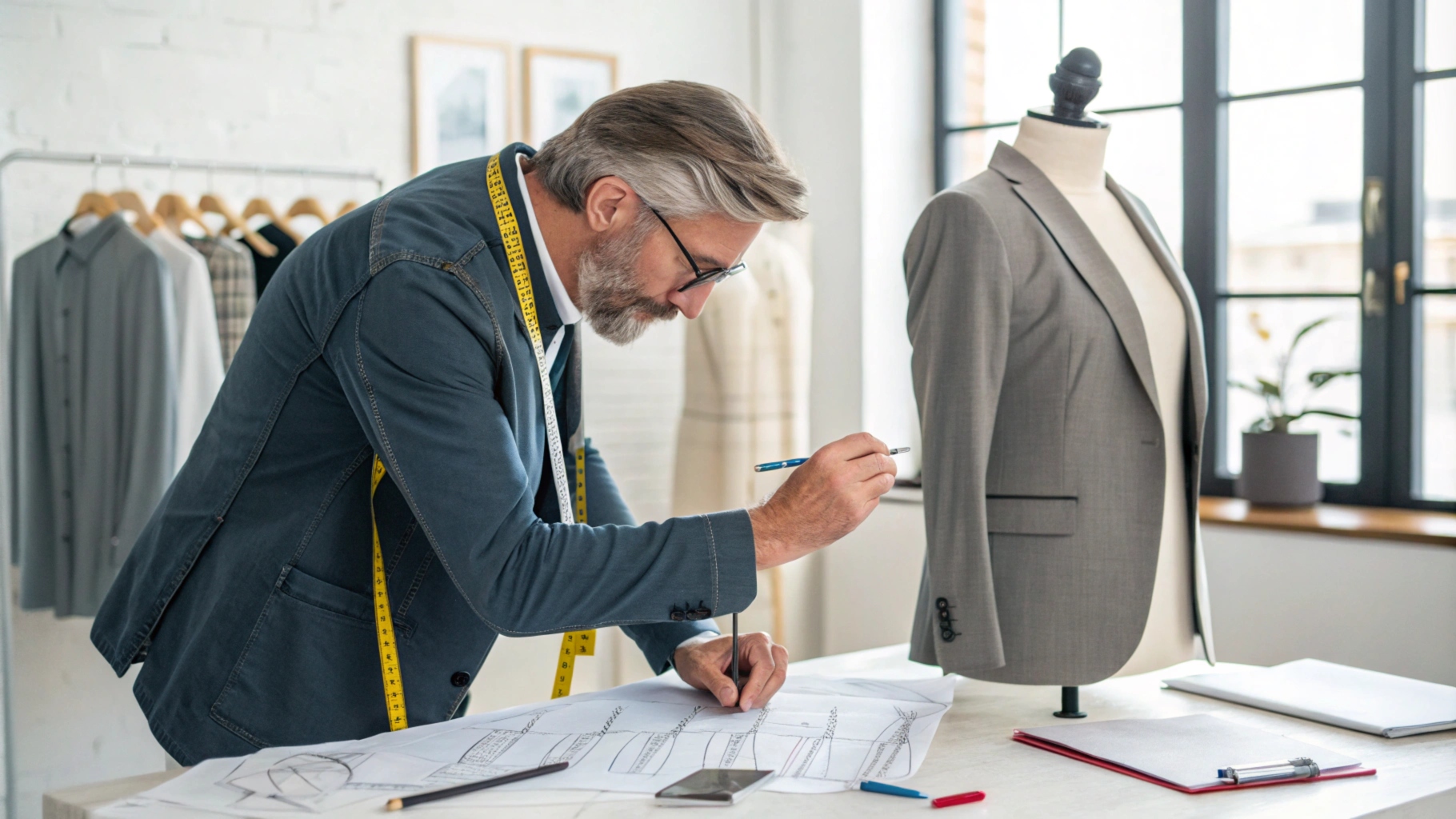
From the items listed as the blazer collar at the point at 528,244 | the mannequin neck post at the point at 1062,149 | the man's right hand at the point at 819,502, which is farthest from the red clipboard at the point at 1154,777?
the mannequin neck post at the point at 1062,149

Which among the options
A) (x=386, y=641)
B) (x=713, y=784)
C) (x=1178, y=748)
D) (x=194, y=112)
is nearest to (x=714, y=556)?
(x=713, y=784)

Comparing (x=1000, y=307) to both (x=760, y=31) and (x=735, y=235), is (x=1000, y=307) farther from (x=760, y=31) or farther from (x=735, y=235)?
(x=760, y=31)

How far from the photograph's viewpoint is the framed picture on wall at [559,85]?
425 cm

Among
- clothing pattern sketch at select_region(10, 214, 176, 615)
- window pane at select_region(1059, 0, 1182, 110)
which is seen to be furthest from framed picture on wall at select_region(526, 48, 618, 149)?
window pane at select_region(1059, 0, 1182, 110)

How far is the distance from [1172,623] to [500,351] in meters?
1.13

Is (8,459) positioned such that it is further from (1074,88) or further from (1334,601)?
(1334,601)

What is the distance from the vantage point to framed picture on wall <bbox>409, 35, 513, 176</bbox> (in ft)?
13.3

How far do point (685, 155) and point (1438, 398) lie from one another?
285 cm

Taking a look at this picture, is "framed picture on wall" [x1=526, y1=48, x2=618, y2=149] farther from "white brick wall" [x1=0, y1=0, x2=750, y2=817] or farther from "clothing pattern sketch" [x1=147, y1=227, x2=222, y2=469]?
"clothing pattern sketch" [x1=147, y1=227, x2=222, y2=469]

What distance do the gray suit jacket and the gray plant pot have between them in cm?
183

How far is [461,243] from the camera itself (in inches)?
57.1

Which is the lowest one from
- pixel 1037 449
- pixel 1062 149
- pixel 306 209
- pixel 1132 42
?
pixel 1037 449

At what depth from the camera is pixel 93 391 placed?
10.4 ft

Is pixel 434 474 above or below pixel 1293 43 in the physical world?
below
